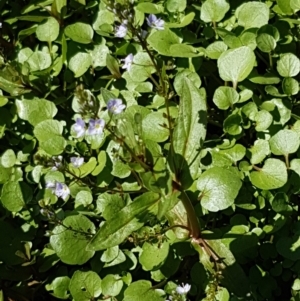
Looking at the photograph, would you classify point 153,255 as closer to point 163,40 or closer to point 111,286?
point 111,286

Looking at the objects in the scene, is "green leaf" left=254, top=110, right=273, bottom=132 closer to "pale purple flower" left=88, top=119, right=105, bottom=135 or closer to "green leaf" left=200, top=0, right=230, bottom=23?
"green leaf" left=200, top=0, right=230, bottom=23

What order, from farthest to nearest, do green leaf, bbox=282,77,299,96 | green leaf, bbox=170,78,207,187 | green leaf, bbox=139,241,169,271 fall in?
1. green leaf, bbox=282,77,299,96
2. green leaf, bbox=139,241,169,271
3. green leaf, bbox=170,78,207,187

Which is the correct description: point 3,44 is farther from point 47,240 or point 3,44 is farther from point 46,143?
point 47,240

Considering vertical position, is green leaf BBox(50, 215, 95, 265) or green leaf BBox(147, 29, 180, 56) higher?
green leaf BBox(147, 29, 180, 56)

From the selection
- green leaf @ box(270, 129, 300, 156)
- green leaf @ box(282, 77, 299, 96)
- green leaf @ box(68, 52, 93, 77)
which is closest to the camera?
green leaf @ box(270, 129, 300, 156)

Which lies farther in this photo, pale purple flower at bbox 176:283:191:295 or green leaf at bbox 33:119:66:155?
green leaf at bbox 33:119:66:155

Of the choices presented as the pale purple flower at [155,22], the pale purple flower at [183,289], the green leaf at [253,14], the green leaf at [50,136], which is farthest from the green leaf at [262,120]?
the green leaf at [50,136]

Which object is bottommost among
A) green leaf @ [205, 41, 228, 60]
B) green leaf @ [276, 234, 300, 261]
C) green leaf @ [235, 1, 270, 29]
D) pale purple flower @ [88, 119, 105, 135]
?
green leaf @ [276, 234, 300, 261]

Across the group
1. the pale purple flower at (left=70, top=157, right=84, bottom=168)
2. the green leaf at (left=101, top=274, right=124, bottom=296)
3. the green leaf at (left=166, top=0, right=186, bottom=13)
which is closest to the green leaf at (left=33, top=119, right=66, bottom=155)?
the pale purple flower at (left=70, top=157, right=84, bottom=168)
